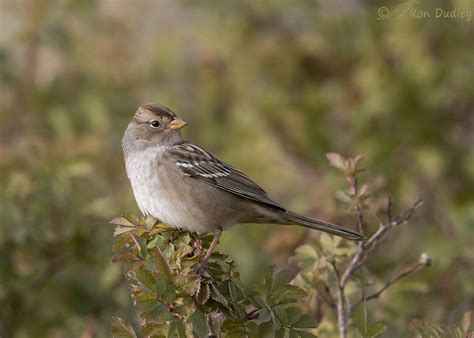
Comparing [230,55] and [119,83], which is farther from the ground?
[230,55]

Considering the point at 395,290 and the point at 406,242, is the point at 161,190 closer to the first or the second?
the point at 395,290

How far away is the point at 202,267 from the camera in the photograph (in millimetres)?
3984

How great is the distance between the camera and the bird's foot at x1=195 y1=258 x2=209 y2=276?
12.8ft

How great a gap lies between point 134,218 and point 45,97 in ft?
Result: 18.9

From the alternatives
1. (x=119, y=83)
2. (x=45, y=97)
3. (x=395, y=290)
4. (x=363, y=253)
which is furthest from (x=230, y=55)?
(x=363, y=253)

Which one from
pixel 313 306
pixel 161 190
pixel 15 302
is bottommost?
pixel 15 302

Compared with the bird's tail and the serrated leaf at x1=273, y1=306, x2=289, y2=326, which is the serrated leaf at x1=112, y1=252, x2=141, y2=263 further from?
the bird's tail

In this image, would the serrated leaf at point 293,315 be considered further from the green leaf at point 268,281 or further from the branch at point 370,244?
the branch at point 370,244

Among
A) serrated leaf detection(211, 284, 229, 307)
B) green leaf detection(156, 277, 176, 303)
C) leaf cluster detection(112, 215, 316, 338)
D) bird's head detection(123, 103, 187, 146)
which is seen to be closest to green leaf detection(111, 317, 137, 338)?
leaf cluster detection(112, 215, 316, 338)

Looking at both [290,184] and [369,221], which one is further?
[290,184]

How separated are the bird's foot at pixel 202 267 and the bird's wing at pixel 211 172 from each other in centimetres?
152

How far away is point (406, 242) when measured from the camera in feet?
29.9

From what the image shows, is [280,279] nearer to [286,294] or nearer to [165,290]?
[286,294]
